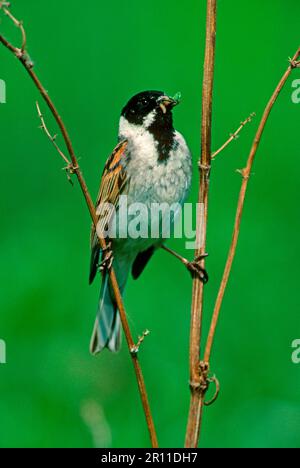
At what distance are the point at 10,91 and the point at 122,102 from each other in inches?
28.2

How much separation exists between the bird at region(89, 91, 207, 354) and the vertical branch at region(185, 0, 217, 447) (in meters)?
0.98

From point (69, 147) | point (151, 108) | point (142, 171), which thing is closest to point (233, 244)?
point (69, 147)

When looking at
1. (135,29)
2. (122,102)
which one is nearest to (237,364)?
(122,102)

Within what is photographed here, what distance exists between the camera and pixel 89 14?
231 inches

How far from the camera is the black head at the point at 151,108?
10.7ft

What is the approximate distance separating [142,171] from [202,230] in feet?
3.50

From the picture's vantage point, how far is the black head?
10.7 ft

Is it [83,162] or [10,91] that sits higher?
[10,91]

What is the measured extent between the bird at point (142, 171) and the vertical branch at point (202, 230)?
98cm

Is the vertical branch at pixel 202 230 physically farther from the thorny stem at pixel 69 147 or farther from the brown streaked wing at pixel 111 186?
the brown streaked wing at pixel 111 186

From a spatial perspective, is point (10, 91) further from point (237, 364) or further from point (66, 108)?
point (237, 364)
